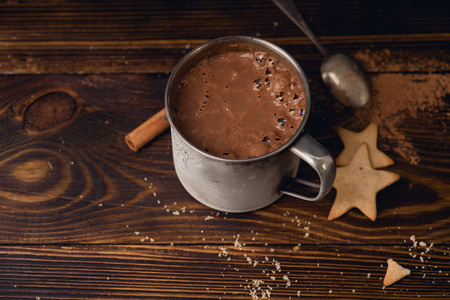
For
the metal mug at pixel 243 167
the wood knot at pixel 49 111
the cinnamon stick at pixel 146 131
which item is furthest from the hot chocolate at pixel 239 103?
the wood knot at pixel 49 111

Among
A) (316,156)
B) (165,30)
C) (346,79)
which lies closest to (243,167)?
(316,156)

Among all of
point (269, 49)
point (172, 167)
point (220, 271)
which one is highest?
point (269, 49)

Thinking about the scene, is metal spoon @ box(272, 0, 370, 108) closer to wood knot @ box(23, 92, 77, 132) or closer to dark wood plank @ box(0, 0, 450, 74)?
dark wood plank @ box(0, 0, 450, 74)

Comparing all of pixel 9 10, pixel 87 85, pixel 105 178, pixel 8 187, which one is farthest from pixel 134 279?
pixel 9 10

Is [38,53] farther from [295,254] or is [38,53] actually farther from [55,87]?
[295,254]

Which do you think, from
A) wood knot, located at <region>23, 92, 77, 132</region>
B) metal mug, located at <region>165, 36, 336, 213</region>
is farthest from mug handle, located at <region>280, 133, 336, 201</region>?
wood knot, located at <region>23, 92, 77, 132</region>

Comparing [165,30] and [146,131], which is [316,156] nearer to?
[146,131]

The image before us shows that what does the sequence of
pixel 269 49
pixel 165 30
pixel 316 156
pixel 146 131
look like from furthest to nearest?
pixel 165 30, pixel 146 131, pixel 269 49, pixel 316 156

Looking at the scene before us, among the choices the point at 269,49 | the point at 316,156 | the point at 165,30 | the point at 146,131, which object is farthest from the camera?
the point at 165,30
